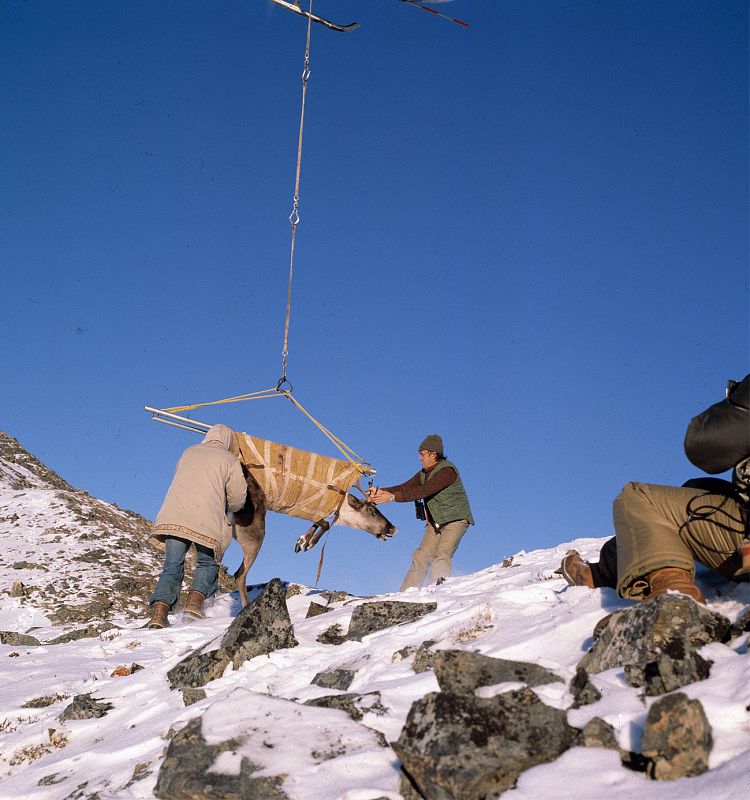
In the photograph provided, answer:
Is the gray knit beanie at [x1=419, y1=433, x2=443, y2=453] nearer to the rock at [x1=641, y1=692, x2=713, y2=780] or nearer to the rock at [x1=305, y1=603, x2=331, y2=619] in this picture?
the rock at [x1=305, y1=603, x2=331, y2=619]

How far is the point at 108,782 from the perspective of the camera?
12.1ft

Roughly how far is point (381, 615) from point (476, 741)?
3.19 m

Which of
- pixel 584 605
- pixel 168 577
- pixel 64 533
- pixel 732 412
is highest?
pixel 64 533

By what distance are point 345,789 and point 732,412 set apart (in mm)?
2438

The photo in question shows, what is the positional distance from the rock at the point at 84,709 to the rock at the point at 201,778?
6.75 ft

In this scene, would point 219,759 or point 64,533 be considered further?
point 64,533

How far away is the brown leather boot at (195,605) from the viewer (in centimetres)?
882

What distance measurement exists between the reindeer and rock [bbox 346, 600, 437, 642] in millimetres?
3570

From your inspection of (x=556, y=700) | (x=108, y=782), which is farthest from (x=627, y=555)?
(x=108, y=782)

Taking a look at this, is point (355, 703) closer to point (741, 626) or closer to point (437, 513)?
point (741, 626)

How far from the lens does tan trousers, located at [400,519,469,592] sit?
9719 millimetres

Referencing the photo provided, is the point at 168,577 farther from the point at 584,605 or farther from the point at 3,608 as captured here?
the point at 584,605

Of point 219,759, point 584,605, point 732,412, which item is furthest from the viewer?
point 584,605

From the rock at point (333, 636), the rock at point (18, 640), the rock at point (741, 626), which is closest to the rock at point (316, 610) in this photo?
the rock at point (333, 636)
